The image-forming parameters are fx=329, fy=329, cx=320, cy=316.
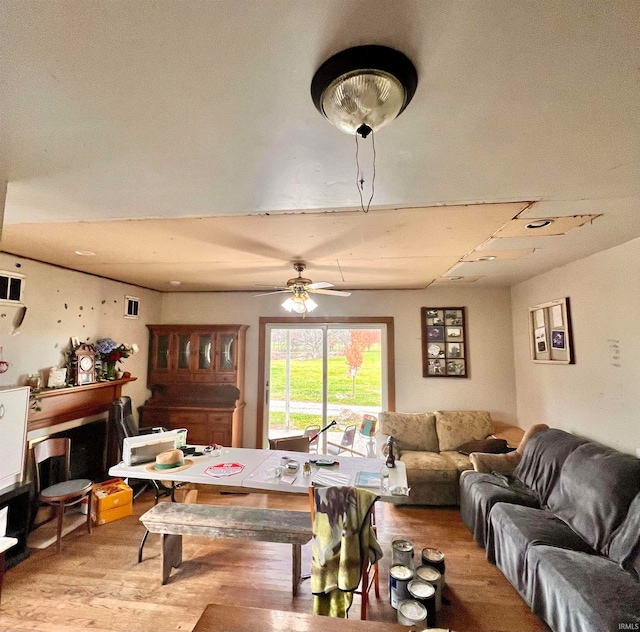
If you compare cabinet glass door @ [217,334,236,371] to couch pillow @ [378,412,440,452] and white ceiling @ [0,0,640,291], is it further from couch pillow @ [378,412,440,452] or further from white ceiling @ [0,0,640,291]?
white ceiling @ [0,0,640,291]

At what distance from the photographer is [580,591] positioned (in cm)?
177

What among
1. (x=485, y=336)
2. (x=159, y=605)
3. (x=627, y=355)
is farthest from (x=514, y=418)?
(x=159, y=605)

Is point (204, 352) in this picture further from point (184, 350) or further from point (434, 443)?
point (434, 443)

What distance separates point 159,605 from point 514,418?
447cm

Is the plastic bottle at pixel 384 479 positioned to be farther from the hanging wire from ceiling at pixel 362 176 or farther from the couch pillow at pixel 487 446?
the hanging wire from ceiling at pixel 362 176

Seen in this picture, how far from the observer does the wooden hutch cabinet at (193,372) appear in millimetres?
4617

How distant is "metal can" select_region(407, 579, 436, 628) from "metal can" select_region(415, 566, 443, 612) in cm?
7

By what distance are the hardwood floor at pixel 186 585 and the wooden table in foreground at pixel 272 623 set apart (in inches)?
42.1

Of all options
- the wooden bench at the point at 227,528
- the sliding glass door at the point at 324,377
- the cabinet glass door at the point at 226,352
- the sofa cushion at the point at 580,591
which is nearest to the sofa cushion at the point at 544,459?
the sofa cushion at the point at 580,591

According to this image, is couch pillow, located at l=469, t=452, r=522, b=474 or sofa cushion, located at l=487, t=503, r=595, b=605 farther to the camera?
couch pillow, located at l=469, t=452, r=522, b=474

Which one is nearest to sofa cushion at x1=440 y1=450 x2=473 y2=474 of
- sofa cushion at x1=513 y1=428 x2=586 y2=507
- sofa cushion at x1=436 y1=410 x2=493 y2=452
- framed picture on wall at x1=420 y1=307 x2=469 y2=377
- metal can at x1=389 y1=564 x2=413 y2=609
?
sofa cushion at x1=436 y1=410 x2=493 y2=452

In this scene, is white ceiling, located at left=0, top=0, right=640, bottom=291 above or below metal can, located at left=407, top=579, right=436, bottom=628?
above

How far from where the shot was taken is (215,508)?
108 inches

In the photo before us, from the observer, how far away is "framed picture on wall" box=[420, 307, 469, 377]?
473 centimetres
